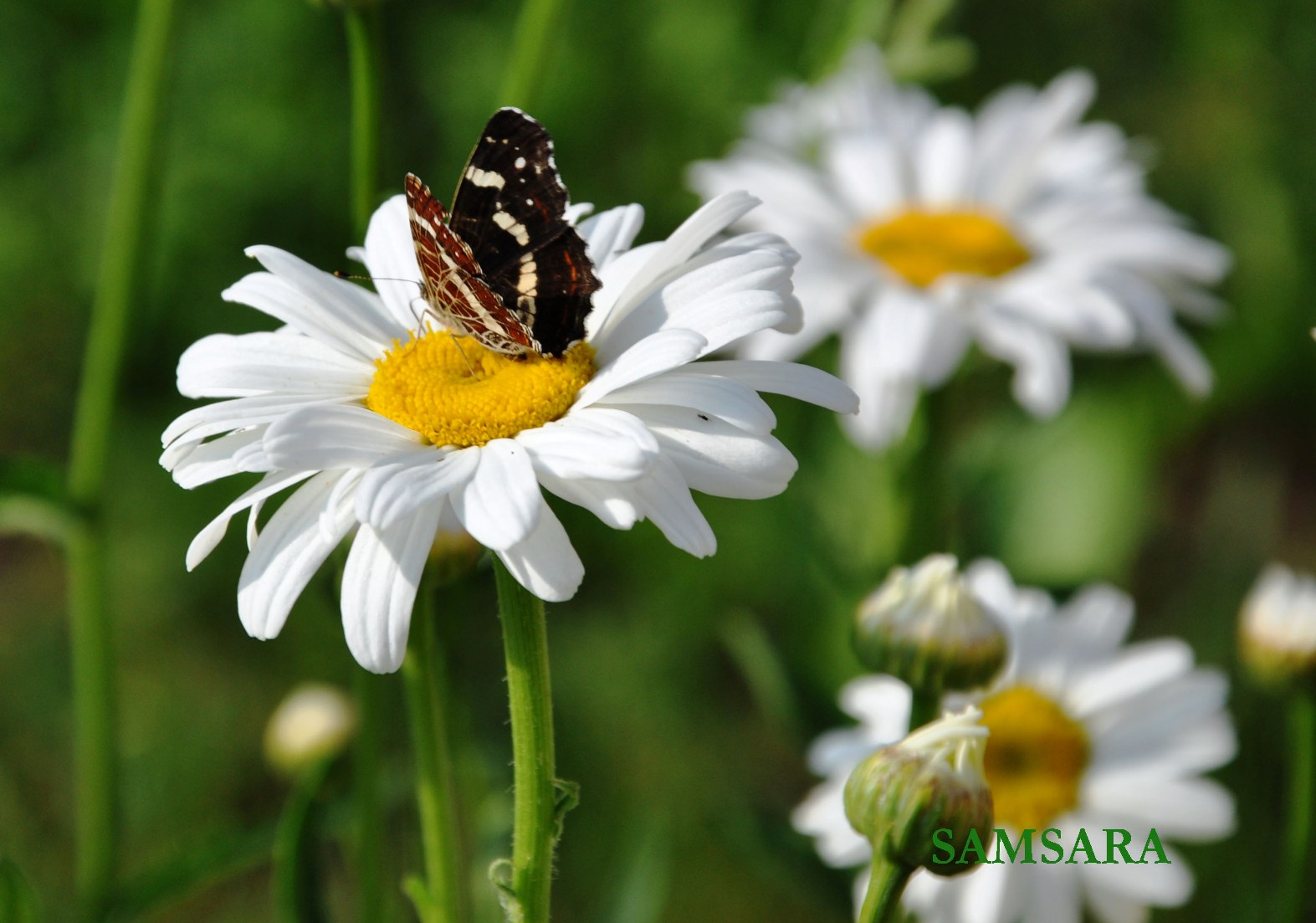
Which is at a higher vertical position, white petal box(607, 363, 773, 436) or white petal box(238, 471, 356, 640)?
white petal box(607, 363, 773, 436)

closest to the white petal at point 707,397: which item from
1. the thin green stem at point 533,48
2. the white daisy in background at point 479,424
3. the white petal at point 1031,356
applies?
the white daisy in background at point 479,424

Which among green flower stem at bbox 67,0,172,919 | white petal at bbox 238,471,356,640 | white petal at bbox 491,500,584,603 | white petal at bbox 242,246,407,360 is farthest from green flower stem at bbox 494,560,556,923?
green flower stem at bbox 67,0,172,919

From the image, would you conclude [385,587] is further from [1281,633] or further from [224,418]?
[1281,633]

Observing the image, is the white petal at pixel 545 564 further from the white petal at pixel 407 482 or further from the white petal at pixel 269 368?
the white petal at pixel 269 368

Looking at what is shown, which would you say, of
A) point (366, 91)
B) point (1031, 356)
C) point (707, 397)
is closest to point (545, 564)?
point (707, 397)

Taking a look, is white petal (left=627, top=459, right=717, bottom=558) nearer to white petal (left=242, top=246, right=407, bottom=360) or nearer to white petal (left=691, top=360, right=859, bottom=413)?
white petal (left=691, top=360, right=859, bottom=413)

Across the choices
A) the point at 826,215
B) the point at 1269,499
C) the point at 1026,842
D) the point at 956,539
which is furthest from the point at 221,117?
the point at 1269,499
